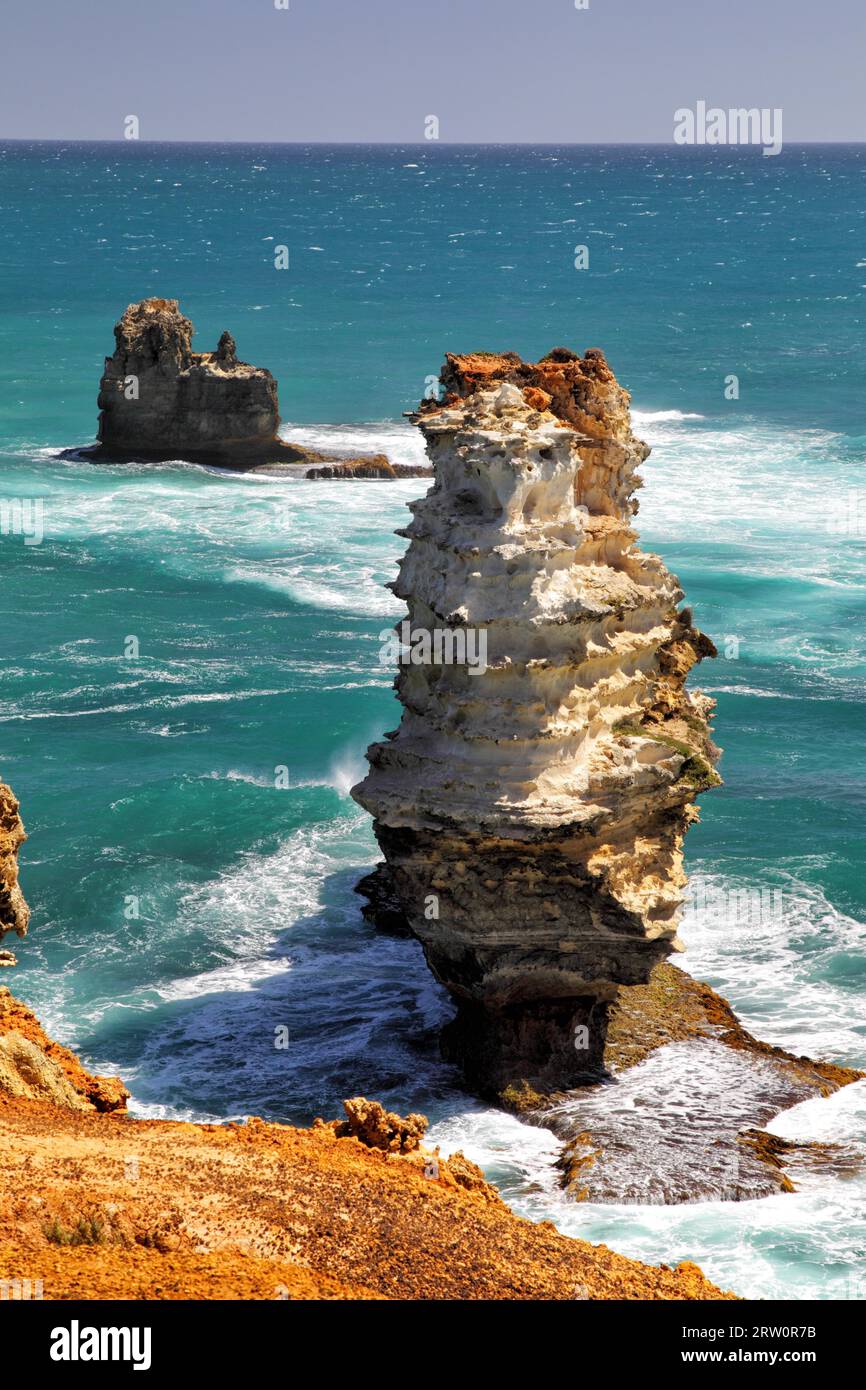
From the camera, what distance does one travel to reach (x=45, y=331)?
116 metres

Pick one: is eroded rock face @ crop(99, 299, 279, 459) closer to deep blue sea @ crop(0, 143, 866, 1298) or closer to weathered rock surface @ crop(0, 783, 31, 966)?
deep blue sea @ crop(0, 143, 866, 1298)

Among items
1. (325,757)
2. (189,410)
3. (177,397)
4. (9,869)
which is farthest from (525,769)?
(177,397)

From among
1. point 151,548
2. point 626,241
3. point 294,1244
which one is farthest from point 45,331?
point 294,1244

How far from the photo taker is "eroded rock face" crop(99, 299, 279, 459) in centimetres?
7044

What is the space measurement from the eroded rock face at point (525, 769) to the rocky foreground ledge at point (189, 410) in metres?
44.9

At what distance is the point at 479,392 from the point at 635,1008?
10077mm

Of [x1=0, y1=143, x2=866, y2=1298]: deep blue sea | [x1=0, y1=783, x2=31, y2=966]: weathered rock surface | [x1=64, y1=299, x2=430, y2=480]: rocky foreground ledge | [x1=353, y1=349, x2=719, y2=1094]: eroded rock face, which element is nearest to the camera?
[x1=0, y1=783, x2=31, y2=966]: weathered rock surface

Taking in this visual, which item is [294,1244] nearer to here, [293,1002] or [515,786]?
[515,786]

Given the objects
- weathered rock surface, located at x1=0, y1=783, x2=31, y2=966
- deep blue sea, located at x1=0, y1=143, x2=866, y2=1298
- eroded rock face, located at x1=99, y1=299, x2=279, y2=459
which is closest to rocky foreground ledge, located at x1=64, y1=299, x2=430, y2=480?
eroded rock face, located at x1=99, y1=299, x2=279, y2=459

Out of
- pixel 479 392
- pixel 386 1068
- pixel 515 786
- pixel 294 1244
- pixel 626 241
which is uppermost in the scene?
pixel 626 241

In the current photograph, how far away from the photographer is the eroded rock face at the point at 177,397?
70438mm

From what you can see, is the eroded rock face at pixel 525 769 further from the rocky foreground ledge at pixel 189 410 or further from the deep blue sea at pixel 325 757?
the rocky foreground ledge at pixel 189 410

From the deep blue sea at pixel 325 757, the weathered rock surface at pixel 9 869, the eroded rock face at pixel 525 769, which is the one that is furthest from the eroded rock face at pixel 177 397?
the weathered rock surface at pixel 9 869

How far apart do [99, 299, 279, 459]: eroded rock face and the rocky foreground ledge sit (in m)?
0.04
